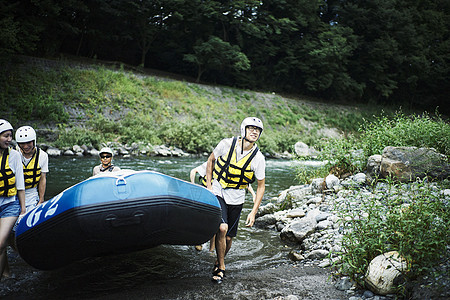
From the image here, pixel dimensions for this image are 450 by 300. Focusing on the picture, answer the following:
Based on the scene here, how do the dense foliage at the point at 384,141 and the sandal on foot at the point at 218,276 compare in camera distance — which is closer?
the sandal on foot at the point at 218,276

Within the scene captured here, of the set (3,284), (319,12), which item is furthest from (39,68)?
(319,12)

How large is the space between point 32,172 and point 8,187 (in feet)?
2.28

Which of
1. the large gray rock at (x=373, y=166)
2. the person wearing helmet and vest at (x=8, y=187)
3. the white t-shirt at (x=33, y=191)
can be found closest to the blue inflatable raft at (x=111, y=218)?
the person wearing helmet and vest at (x=8, y=187)

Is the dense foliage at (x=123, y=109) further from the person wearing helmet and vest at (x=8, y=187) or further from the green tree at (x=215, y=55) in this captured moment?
the person wearing helmet and vest at (x=8, y=187)

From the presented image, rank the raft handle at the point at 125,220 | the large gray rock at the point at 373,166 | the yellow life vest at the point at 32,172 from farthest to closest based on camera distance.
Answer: the large gray rock at the point at 373,166 → the yellow life vest at the point at 32,172 → the raft handle at the point at 125,220

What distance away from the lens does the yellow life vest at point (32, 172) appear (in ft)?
13.0

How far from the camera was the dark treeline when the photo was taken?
82.3 ft

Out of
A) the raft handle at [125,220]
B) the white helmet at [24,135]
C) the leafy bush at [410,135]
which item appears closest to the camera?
the raft handle at [125,220]

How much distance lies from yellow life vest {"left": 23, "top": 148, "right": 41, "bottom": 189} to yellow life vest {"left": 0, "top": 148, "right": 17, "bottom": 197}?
64 cm

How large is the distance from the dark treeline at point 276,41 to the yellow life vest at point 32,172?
17.7 metres

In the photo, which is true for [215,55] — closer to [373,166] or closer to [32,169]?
[373,166]

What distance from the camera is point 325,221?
16.2 feet

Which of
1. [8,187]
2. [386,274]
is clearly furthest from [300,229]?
[8,187]

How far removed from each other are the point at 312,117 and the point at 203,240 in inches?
995
